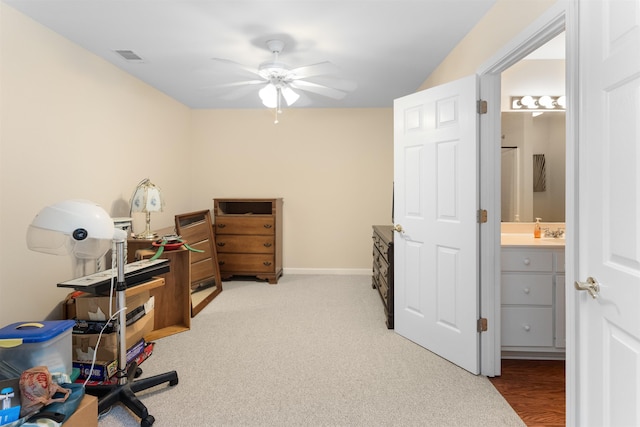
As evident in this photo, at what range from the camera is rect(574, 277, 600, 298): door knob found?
1.26 m

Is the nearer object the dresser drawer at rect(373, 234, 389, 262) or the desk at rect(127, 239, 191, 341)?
the desk at rect(127, 239, 191, 341)

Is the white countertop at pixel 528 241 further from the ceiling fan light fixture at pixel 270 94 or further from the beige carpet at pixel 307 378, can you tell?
the ceiling fan light fixture at pixel 270 94

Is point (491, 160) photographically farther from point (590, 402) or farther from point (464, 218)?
point (590, 402)

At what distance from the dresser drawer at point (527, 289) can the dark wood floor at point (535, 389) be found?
459 millimetres

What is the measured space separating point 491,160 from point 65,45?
11.0 ft

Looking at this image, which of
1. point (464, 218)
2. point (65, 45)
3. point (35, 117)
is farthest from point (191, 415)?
point (65, 45)

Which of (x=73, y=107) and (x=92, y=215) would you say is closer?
(x=92, y=215)

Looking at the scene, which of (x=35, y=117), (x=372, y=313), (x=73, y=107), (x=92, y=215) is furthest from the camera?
(x=372, y=313)

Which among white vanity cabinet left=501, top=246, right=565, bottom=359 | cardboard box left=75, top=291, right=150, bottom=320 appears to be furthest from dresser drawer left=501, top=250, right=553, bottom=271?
cardboard box left=75, top=291, right=150, bottom=320

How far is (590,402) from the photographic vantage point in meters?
1.31

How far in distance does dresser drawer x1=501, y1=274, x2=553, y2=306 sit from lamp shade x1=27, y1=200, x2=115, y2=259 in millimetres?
2584

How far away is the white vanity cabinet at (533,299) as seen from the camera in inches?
97.3

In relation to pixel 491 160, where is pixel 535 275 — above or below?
below

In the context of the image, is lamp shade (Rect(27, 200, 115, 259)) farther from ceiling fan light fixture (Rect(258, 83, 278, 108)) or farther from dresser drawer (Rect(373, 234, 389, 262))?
dresser drawer (Rect(373, 234, 389, 262))
